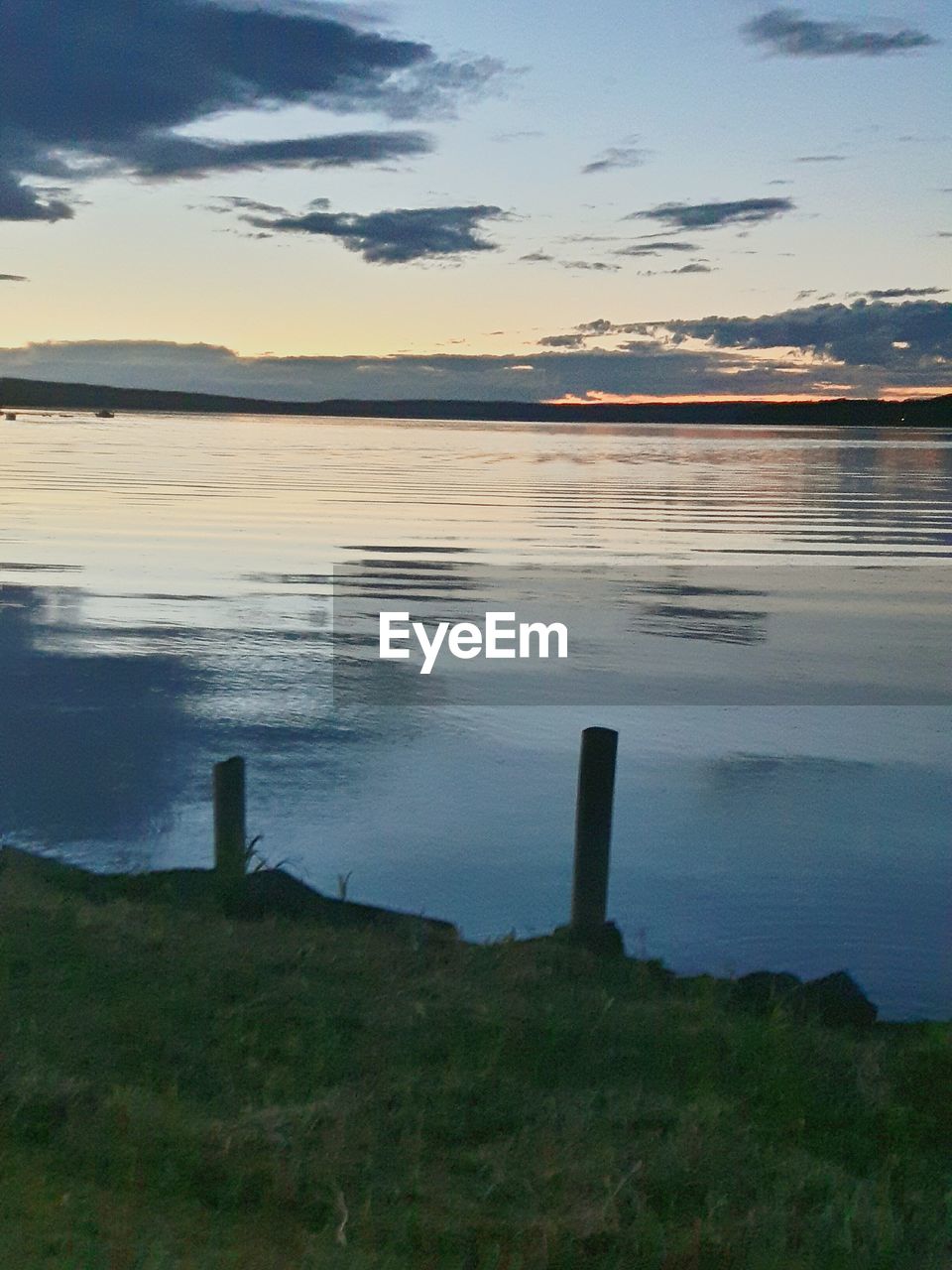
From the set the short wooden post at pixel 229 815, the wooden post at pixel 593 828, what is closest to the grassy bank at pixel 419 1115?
the wooden post at pixel 593 828

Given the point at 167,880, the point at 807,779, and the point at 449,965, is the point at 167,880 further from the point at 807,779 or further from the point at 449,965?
the point at 807,779

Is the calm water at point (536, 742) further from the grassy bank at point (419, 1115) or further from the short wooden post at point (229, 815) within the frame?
the grassy bank at point (419, 1115)

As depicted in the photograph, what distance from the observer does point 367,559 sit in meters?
31.0

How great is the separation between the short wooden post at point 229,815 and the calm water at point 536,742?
1.55 m

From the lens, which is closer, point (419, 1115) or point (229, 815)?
point (419, 1115)

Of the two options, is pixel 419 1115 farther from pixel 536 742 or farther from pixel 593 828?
pixel 536 742

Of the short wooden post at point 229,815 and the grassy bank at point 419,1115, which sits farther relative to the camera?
the short wooden post at point 229,815

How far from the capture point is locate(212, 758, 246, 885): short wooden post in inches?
392

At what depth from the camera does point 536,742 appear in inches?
613

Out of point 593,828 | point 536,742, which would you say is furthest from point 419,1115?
point 536,742

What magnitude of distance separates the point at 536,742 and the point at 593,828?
597 cm

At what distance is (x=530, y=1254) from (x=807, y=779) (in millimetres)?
10525

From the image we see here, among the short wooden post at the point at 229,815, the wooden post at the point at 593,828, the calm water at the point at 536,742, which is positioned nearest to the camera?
the wooden post at the point at 593,828

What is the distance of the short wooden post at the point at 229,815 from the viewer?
9969 millimetres
